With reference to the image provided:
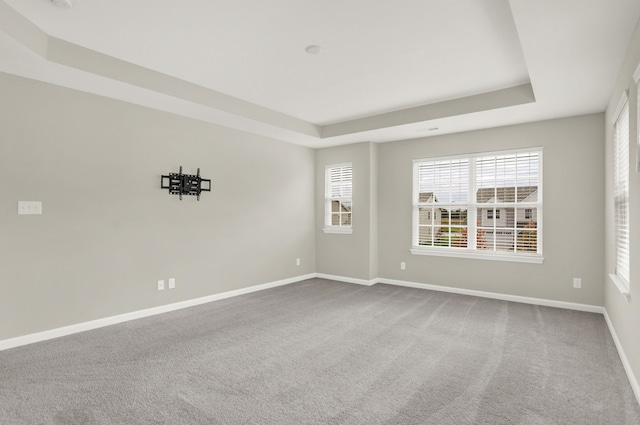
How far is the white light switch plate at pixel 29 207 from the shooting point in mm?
3330

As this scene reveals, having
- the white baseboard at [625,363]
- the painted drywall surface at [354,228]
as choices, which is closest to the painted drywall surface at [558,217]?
the white baseboard at [625,363]

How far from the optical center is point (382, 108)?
4.99 m

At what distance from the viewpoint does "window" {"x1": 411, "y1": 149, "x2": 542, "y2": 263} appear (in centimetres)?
491

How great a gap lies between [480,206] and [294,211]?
307 cm

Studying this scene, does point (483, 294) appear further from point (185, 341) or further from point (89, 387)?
point (89, 387)

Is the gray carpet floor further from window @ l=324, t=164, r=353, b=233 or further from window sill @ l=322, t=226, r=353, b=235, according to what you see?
window @ l=324, t=164, r=353, b=233

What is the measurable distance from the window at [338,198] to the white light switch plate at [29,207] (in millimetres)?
4318

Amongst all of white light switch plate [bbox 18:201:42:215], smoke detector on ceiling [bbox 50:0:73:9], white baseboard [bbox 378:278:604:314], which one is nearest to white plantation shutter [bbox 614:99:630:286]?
white baseboard [bbox 378:278:604:314]

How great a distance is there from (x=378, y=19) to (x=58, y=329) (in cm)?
412

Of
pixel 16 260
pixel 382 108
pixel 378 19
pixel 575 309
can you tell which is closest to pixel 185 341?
pixel 16 260

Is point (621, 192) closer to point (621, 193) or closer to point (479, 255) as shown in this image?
point (621, 193)

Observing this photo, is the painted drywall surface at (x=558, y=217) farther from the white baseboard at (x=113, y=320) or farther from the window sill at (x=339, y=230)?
the white baseboard at (x=113, y=320)

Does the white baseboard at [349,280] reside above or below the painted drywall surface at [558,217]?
below

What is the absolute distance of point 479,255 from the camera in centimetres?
526
